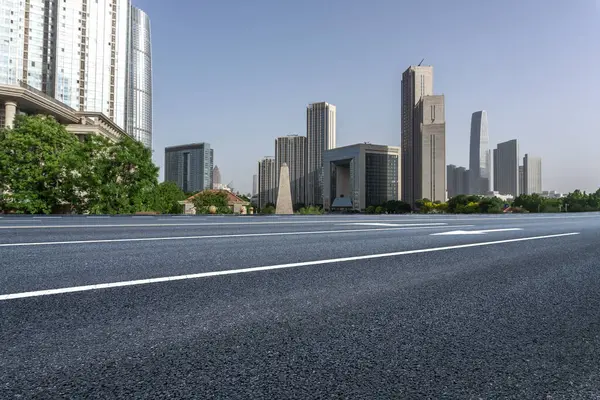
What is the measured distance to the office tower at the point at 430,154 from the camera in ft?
571

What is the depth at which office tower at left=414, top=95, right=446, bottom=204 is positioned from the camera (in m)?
174

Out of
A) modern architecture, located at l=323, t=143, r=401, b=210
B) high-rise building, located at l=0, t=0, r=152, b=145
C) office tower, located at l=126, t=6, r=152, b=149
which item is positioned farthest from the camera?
modern architecture, located at l=323, t=143, r=401, b=210

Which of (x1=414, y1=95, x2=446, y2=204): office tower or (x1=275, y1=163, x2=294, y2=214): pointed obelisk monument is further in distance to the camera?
(x1=414, y1=95, x2=446, y2=204): office tower

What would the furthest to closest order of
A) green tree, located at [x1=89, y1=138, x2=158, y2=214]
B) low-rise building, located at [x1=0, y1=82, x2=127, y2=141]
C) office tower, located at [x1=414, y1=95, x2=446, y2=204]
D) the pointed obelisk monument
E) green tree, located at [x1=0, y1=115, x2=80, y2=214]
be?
office tower, located at [x1=414, y1=95, x2=446, y2=204], low-rise building, located at [x1=0, y1=82, x2=127, y2=141], the pointed obelisk monument, green tree, located at [x1=89, y1=138, x2=158, y2=214], green tree, located at [x1=0, y1=115, x2=80, y2=214]

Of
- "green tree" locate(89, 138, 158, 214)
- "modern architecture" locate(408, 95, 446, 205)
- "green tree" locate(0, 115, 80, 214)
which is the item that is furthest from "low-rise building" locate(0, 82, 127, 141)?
"modern architecture" locate(408, 95, 446, 205)

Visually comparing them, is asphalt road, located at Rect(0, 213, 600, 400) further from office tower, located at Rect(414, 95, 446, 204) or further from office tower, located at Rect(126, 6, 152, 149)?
office tower, located at Rect(414, 95, 446, 204)

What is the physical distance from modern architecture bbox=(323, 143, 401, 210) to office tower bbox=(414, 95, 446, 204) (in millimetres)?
10538

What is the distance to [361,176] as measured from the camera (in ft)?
570

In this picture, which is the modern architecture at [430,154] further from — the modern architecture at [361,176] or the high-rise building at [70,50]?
the high-rise building at [70,50]

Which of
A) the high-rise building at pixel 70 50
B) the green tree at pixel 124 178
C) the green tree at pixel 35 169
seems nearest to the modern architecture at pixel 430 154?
the high-rise building at pixel 70 50

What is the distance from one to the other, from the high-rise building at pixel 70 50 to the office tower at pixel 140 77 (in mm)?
45551

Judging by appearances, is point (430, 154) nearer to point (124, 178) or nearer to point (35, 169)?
point (124, 178)

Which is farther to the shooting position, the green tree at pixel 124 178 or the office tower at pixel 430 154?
the office tower at pixel 430 154

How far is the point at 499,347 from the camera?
2.04 meters
